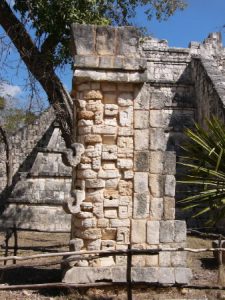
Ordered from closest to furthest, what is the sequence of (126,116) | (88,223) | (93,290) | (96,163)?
(93,290), (88,223), (96,163), (126,116)

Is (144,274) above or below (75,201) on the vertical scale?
below

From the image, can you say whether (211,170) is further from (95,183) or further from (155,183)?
(95,183)

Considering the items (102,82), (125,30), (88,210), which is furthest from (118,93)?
(88,210)

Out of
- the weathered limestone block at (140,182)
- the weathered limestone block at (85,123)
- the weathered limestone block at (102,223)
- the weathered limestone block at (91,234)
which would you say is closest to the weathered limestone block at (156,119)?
the weathered limestone block at (140,182)

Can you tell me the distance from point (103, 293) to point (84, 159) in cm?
163

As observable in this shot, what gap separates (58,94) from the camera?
9797 millimetres

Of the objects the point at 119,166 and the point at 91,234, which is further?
the point at 119,166

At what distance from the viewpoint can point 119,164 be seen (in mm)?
6039

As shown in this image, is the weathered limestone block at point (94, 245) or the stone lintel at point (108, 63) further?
the stone lintel at point (108, 63)

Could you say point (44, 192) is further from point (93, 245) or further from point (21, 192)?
point (93, 245)

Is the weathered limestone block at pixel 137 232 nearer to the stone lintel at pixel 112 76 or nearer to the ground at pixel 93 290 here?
the ground at pixel 93 290

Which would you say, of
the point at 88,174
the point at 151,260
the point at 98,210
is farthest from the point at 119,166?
the point at 151,260

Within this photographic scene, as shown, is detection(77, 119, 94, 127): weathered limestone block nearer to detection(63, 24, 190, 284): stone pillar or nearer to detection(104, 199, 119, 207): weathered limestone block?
detection(63, 24, 190, 284): stone pillar

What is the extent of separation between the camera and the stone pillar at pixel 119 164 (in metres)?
5.94
